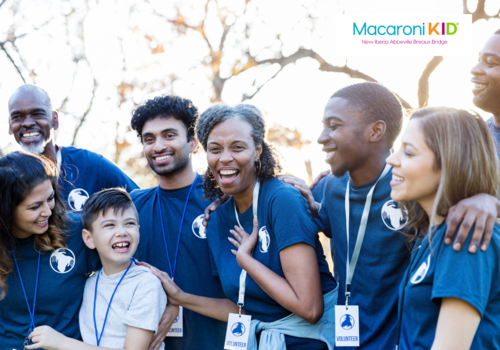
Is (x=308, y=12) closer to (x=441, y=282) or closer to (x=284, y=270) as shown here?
(x=284, y=270)

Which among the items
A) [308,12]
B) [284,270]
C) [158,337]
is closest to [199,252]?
[158,337]

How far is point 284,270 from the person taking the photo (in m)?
2.85

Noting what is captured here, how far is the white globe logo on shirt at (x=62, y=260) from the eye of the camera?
311 centimetres

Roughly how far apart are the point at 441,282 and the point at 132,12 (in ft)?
41.7

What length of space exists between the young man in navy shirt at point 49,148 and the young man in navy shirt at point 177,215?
38cm

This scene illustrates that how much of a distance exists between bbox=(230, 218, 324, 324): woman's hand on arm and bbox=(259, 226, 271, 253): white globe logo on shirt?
13cm

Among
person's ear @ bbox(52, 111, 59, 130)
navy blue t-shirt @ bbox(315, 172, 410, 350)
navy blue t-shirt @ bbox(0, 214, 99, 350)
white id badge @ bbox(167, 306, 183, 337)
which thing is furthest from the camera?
person's ear @ bbox(52, 111, 59, 130)

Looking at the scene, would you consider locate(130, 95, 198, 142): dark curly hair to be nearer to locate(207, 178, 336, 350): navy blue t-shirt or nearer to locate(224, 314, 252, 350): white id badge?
locate(207, 178, 336, 350): navy blue t-shirt

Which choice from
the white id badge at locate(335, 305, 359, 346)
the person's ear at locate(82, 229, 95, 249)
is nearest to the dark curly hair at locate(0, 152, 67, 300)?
the person's ear at locate(82, 229, 95, 249)

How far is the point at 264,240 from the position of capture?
9.91 feet

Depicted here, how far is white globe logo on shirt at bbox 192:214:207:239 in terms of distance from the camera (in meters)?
3.64

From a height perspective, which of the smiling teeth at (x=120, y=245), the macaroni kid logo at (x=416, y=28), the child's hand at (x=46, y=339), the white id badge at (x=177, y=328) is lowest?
the child's hand at (x=46, y=339)

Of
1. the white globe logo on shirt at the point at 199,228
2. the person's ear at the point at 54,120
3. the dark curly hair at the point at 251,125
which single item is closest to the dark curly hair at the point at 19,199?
the white globe logo on shirt at the point at 199,228

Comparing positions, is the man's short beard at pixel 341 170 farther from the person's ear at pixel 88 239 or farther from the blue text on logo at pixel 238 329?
the person's ear at pixel 88 239
